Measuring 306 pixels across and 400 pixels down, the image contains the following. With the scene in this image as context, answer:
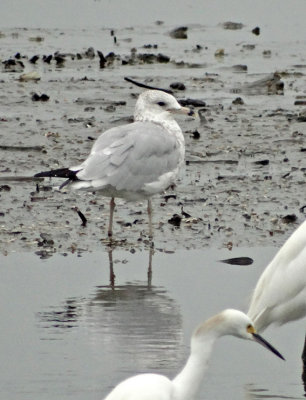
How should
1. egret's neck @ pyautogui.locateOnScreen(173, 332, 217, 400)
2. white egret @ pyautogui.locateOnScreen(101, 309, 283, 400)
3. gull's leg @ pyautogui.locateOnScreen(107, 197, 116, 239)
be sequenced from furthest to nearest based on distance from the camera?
gull's leg @ pyautogui.locateOnScreen(107, 197, 116, 239) < egret's neck @ pyautogui.locateOnScreen(173, 332, 217, 400) < white egret @ pyautogui.locateOnScreen(101, 309, 283, 400)

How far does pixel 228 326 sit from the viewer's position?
624cm

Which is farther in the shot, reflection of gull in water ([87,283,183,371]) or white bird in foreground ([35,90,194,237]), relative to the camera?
white bird in foreground ([35,90,194,237])

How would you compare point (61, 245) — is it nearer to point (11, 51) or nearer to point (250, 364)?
point (250, 364)

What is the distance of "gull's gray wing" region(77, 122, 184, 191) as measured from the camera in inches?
405

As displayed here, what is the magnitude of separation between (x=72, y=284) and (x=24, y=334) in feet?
3.39

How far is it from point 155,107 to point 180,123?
2989 millimetres

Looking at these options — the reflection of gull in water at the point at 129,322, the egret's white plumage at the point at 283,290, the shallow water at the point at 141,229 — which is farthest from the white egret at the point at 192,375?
the egret's white plumage at the point at 283,290

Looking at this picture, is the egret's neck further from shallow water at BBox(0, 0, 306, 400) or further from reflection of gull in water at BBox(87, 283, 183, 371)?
reflection of gull in water at BBox(87, 283, 183, 371)

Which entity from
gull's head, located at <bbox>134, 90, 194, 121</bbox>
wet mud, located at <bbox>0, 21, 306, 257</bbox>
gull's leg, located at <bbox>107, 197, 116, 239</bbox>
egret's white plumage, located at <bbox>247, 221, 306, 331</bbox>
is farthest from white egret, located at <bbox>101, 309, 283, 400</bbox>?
gull's head, located at <bbox>134, 90, 194, 121</bbox>

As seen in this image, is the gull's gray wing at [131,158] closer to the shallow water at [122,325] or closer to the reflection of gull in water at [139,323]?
the shallow water at [122,325]

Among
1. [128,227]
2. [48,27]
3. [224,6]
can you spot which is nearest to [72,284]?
[128,227]

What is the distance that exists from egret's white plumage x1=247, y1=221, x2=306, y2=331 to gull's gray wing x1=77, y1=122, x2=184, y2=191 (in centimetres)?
269

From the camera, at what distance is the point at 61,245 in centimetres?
985

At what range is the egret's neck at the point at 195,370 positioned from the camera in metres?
6.07
